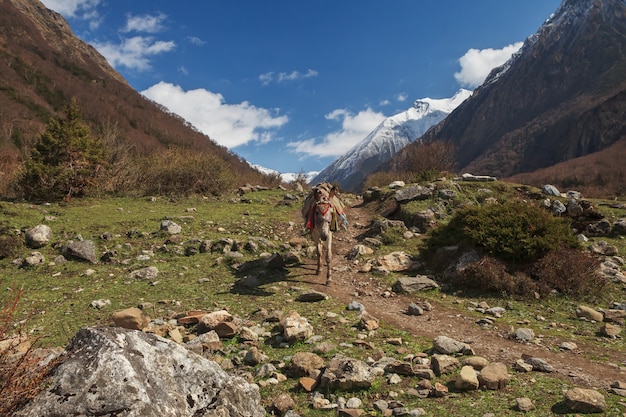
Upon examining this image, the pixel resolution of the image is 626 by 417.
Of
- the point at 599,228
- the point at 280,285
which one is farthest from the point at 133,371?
the point at 599,228

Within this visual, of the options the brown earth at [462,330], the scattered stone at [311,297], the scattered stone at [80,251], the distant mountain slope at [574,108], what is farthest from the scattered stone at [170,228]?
the distant mountain slope at [574,108]

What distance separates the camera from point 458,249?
10328 millimetres

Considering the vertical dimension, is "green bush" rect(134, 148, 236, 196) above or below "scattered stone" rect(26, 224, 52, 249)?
above

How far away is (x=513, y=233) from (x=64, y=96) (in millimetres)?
76414

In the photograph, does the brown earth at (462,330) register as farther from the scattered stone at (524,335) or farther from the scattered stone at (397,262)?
the scattered stone at (397,262)

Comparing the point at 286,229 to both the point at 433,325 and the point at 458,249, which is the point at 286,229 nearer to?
the point at 458,249

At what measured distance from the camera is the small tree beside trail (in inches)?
597

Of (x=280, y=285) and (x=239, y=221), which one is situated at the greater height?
(x=239, y=221)

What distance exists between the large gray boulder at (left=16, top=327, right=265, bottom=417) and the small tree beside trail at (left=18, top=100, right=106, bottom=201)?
15212 millimetres

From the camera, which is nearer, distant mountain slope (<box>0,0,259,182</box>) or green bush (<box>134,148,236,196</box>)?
green bush (<box>134,148,236,196</box>)

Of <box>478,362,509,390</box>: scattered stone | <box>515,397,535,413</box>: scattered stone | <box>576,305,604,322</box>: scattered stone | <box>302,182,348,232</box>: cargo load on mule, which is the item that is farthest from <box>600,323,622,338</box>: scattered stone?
<box>302,182,348,232</box>: cargo load on mule

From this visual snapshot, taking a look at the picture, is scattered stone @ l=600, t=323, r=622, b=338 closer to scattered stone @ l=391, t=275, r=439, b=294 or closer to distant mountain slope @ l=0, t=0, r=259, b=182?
scattered stone @ l=391, t=275, r=439, b=294

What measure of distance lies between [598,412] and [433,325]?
333 centimetres

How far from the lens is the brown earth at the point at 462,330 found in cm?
495
